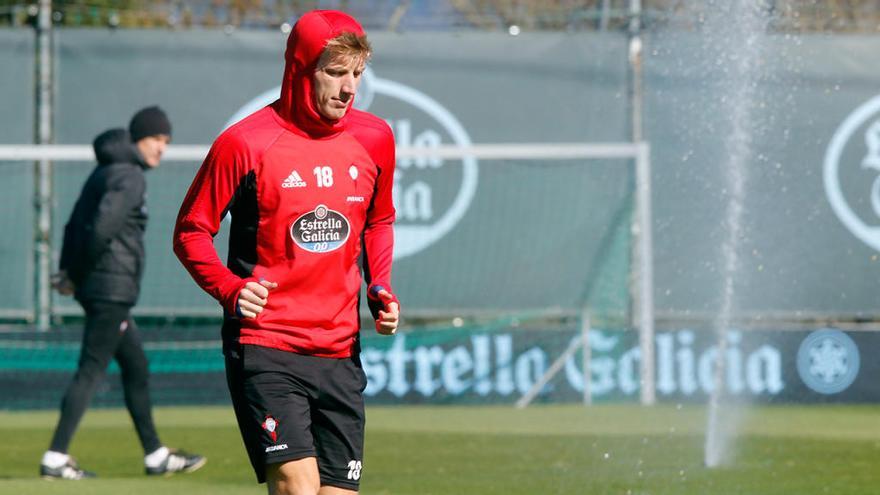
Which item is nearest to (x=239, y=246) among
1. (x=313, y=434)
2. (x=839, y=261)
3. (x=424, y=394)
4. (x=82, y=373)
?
(x=313, y=434)

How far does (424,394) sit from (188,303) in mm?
2400

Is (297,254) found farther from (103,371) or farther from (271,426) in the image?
(103,371)

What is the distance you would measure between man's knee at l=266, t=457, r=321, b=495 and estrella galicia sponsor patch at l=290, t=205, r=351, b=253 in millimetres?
705

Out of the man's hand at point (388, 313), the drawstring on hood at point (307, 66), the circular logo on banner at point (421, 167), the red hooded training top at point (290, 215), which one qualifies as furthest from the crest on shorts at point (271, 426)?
the circular logo on banner at point (421, 167)

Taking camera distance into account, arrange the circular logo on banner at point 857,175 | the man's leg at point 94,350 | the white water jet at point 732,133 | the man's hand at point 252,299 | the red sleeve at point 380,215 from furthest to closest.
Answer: the circular logo on banner at point 857,175
the white water jet at point 732,133
the man's leg at point 94,350
the red sleeve at point 380,215
the man's hand at point 252,299

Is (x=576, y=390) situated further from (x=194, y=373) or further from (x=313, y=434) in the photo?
(x=313, y=434)

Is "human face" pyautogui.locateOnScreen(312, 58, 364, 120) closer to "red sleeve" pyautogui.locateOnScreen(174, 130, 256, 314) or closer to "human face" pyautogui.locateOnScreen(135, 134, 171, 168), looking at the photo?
"red sleeve" pyautogui.locateOnScreen(174, 130, 256, 314)

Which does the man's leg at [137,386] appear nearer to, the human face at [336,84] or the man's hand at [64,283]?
the man's hand at [64,283]

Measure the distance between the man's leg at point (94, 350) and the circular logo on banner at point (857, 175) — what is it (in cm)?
797

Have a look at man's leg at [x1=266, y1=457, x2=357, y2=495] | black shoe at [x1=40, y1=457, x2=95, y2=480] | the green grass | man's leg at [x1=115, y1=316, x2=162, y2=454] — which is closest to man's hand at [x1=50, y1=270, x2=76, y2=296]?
man's leg at [x1=115, y1=316, x2=162, y2=454]

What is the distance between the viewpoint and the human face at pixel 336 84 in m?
5.19

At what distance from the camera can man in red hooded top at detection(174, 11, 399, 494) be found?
5156mm

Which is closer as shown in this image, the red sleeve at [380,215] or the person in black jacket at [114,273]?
the red sleeve at [380,215]

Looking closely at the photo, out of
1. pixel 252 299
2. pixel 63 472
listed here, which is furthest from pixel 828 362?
pixel 252 299
